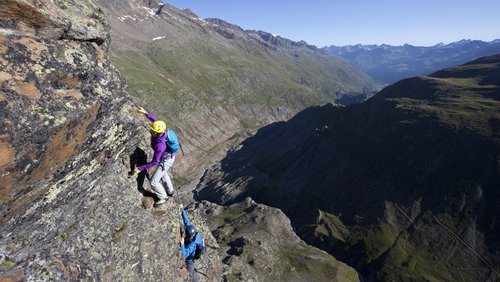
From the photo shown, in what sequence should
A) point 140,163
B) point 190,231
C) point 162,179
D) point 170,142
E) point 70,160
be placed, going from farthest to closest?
1. point 190,231
2. point 162,179
3. point 140,163
4. point 170,142
5. point 70,160

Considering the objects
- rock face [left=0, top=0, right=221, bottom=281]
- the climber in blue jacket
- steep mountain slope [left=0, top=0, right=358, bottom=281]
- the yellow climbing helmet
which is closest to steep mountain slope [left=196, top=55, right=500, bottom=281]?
the climber in blue jacket

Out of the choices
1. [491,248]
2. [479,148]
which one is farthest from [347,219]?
[479,148]

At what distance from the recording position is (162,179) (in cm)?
2438

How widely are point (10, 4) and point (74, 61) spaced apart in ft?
12.0

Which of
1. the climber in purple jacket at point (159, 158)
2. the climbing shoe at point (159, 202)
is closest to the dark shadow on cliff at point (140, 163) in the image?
the climber in purple jacket at point (159, 158)

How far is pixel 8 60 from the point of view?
1656 centimetres

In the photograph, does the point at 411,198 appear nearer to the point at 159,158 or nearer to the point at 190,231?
the point at 190,231

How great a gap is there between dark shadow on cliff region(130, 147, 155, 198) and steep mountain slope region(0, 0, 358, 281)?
0.22ft

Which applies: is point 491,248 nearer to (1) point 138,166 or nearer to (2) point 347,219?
(2) point 347,219

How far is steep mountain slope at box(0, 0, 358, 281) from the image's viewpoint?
1670 cm

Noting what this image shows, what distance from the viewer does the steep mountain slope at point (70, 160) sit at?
16.7 m

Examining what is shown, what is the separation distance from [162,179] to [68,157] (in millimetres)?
6916

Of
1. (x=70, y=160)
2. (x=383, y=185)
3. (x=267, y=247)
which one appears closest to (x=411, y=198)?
(x=383, y=185)

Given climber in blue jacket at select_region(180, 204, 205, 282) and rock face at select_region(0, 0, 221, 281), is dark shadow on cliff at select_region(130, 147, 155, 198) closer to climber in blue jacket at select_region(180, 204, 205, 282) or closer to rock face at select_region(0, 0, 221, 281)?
rock face at select_region(0, 0, 221, 281)
